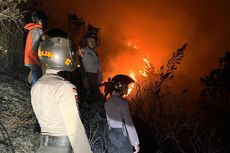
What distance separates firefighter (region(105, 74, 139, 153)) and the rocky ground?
1085 millimetres

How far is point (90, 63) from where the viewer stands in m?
8.58

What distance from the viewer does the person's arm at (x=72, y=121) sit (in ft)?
10.4

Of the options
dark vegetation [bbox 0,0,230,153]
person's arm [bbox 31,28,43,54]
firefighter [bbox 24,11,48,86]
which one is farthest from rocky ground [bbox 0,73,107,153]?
person's arm [bbox 31,28,43,54]

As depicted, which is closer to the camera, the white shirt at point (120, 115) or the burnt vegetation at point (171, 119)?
the white shirt at point (120, 115)

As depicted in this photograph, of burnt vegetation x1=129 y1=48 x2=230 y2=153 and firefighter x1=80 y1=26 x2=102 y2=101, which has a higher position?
firefighter x1=80 y1=26 x2=102 y2=101

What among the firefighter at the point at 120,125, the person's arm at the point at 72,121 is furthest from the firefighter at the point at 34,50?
the person's arm at the point at 72,121

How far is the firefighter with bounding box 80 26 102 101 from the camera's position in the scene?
8.48 meters

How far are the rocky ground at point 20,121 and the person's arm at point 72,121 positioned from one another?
250cm

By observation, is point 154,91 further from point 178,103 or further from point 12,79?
point 12,79

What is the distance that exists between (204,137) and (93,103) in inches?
134

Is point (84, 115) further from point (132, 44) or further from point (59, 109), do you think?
point (132, 44)

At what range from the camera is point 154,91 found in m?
10.7

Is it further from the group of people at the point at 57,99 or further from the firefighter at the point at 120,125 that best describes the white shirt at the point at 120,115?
the group of people at the point at 57,99

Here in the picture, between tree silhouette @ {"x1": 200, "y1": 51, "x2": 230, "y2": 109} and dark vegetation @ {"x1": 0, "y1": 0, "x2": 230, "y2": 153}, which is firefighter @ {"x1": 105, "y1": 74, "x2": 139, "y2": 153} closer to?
dark vegetation @ {"x1": 0, "y1": 0, "x2": 230, "y2": 153}
